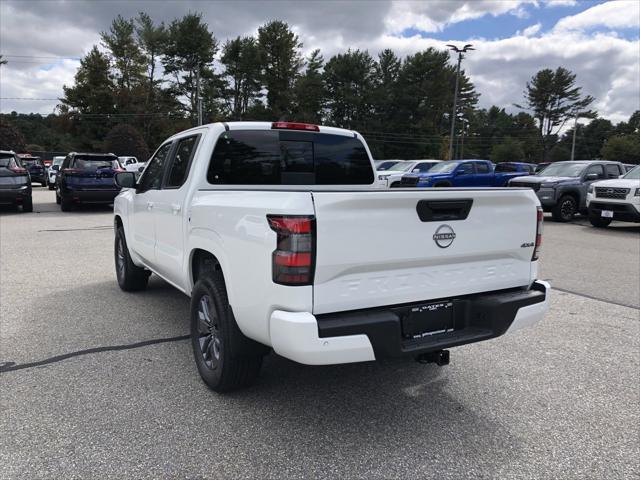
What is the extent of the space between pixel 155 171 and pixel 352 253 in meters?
3.06

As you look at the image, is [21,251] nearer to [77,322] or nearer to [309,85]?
[77,322]

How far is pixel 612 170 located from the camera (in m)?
15.6

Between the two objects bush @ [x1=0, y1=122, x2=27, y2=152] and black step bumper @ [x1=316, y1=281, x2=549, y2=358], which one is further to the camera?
bush @ [x1=0, y1=122, x2=27, y2=152]

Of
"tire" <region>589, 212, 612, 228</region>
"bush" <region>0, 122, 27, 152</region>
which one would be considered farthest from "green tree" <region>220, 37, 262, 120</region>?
"tire" <region>589, 212, 612, 228</region>

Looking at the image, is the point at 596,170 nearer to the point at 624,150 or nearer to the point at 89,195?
the point at 89,195

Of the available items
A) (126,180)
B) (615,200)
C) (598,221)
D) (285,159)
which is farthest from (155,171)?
(598,221)

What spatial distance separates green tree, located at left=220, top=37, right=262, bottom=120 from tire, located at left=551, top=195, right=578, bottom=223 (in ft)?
169

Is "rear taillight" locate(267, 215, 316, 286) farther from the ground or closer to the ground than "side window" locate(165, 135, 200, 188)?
closer to the ground

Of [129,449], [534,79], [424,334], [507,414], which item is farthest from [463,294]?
[534,79]

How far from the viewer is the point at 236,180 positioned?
156 inches

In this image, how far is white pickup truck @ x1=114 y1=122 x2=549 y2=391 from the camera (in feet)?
8.20

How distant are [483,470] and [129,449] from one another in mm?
1902

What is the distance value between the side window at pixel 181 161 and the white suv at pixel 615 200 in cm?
1206

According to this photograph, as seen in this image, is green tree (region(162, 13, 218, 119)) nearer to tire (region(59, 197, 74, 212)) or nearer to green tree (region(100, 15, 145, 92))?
green tree (region(100, 15, 145, 92))
